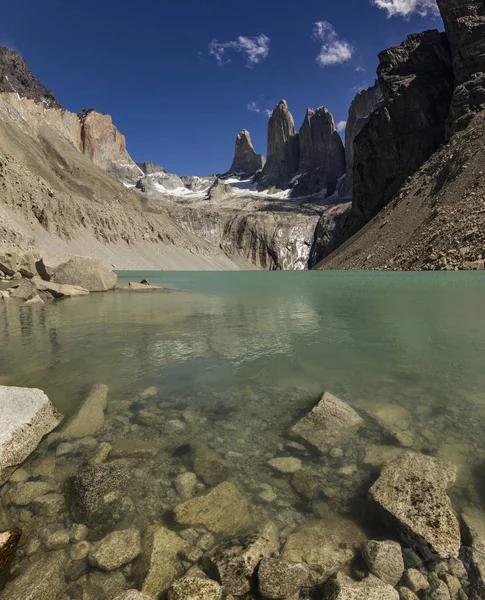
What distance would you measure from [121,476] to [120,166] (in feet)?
667

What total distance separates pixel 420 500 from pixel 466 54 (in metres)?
89.0

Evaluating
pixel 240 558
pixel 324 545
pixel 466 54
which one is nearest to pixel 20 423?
pixel 240 558

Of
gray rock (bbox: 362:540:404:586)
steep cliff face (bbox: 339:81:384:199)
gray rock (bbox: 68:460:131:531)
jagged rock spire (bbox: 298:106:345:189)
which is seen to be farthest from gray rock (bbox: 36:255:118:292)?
jagged rock spire (bbox: 298:106:345:189)

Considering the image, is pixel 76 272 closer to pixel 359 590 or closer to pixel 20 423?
pixel 20 423

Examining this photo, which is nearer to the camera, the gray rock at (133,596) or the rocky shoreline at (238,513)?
the gray rock at (133,596)

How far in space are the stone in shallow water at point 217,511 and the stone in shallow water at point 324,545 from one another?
0.47m

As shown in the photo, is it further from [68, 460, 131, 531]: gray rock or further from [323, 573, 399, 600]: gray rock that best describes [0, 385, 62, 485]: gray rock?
[323, 573, 399, 600]: gray rock

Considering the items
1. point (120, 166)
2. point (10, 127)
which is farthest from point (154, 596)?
point (120, 166)

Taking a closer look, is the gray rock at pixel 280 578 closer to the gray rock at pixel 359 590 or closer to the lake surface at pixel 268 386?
the gray rock at pixel 359 590

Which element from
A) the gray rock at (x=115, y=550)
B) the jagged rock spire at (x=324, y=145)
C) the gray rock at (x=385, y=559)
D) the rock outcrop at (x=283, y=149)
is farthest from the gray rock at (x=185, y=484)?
the rock outcrop at (x=283, y=149)

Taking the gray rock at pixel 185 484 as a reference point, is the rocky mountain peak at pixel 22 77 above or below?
above

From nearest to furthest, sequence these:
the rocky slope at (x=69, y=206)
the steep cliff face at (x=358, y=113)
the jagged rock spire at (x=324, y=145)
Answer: the rocky slope at (x=69, y=206), the steep cliff face at (x=358, y=113), the jagged rock spire at (x=324, y=145)

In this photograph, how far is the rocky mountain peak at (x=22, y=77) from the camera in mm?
108756

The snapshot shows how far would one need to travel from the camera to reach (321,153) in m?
163
